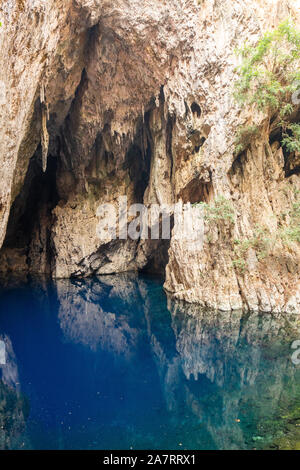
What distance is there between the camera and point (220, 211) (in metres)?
9.79

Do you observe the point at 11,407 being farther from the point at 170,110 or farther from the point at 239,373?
the point at 170,110

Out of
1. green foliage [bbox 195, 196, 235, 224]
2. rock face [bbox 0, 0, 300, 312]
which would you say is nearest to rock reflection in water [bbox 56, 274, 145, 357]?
rock face [bbox 0, 0, 300, 312]

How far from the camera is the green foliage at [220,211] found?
9.70 meters

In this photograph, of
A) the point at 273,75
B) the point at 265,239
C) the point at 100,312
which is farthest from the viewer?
the point at 100,312

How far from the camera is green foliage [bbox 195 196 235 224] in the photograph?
9702mm

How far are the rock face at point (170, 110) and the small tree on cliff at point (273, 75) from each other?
0.47 meters

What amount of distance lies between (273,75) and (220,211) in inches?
175

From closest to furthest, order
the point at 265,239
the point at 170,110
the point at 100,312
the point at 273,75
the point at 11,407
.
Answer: the point at 11,407
the point at 265,239
the point at 273,75
the point at 100,312
the point at 170,110

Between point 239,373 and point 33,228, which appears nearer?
point 239,373

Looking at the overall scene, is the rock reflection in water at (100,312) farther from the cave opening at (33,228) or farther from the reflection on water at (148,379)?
the cave opening at (33,228)

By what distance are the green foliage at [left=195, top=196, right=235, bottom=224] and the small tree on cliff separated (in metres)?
1.81

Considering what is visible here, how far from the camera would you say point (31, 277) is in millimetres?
15828

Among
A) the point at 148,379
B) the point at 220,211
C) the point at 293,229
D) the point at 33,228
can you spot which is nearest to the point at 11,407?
the point at 148,379

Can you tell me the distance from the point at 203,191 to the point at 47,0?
7207 mm
